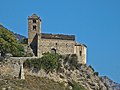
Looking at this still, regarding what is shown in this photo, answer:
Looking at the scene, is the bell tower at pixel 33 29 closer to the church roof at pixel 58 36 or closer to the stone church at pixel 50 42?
the stone church at pixel 50 42

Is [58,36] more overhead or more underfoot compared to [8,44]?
more overhead

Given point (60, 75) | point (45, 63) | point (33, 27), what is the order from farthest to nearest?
point (33, 27)
point (60, 75)
point (45, 63)

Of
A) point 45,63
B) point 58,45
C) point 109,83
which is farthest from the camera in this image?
point 109,83

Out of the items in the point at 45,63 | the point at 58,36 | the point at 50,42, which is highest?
the point at 58,36

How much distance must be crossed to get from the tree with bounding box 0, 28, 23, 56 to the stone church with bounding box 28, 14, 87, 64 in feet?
13.9

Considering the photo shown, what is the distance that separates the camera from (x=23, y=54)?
85.0 meters

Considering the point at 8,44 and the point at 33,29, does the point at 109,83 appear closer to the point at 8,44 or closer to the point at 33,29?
the point at 33,29

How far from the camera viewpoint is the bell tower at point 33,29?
8909 cm

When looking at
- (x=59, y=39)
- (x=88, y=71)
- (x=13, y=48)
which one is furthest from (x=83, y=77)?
(x=13, y=48)

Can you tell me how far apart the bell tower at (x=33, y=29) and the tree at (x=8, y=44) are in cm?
432

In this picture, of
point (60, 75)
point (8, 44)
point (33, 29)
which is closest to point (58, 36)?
point (33, 29)

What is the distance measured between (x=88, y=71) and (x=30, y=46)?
35.4ft

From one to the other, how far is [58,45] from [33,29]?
5103 millimetres

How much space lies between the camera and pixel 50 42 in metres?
88.8
